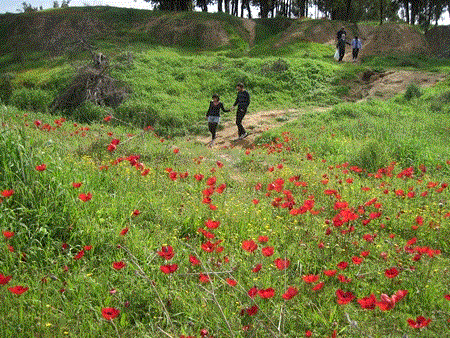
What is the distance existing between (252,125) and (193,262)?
10915 mm

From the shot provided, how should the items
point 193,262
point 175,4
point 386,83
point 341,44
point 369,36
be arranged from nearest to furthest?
point 193,262
point 386,83
point 341,44
point 369,36
point 175,4

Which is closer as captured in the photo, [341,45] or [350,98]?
[350,98]

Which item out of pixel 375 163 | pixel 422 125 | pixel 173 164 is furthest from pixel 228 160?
pixel 422 125

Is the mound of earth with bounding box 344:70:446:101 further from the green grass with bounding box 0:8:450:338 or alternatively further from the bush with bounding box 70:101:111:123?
the bush with bounding box 70:101:111:123

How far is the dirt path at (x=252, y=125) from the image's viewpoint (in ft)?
38.3

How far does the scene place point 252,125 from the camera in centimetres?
1312

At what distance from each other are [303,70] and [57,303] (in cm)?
1763

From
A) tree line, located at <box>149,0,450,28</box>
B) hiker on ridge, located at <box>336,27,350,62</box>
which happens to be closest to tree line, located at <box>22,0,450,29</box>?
tree line, located at <box>149,0,450,28</box>

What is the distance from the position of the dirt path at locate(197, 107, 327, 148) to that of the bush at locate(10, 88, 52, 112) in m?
6.78

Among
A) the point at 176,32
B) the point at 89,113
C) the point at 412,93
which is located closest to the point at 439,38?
the point at 176,32

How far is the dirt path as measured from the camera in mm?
11664

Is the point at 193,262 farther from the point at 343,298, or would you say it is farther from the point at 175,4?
→ the point at 175,4

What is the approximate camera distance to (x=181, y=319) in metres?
2.58

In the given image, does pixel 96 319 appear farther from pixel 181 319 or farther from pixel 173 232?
pixel 173 232
